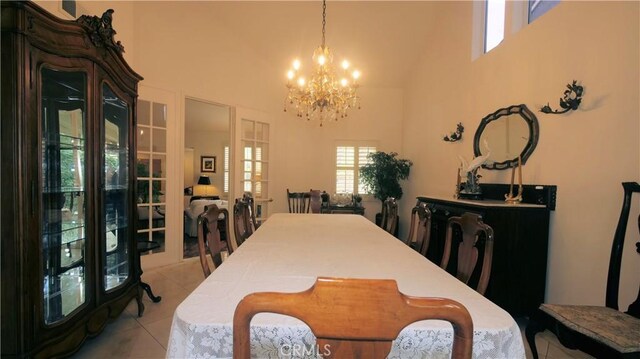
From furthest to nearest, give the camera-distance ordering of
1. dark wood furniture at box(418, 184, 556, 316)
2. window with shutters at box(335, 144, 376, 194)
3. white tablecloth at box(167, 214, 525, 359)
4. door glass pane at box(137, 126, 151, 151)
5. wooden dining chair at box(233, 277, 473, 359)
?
window with shutters at box(335, 144, 376, 194), door glass pane at box(137, 126, 151, 151), dark wood furniture at box(418, 184, 556, 316), white tablecloth at box(167, 214, 525, 359), wooden dining chair at box(233, 277, 473, 359)

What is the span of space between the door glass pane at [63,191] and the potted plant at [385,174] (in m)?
3.71

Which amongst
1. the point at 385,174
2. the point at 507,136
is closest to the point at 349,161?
the point at 385,174

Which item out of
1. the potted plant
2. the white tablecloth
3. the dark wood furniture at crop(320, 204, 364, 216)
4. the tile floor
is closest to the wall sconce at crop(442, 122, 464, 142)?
the potted plant

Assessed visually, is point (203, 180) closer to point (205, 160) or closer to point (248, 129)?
point (205, 160)

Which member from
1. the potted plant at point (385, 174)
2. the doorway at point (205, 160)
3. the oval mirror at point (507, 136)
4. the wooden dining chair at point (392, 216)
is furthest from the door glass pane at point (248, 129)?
the oval mirror at point (507, 136)

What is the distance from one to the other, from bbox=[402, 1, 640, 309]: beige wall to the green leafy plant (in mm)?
1690

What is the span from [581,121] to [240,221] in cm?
253

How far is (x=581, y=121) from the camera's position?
204 cm

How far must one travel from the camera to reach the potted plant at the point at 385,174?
4.62 m

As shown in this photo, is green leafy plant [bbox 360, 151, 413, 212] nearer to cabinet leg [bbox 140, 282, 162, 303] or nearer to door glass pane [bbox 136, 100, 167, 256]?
door glass pane [bbox 136, 100, 167, 256]

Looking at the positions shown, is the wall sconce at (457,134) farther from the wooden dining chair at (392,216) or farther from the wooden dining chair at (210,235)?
the wooden dining chair at (210,235)

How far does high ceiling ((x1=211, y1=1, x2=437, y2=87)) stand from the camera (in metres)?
3.89

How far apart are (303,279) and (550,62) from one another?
102 inches

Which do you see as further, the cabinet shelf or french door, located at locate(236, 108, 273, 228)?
french door, located at locate(236, 108, 273, 228)
